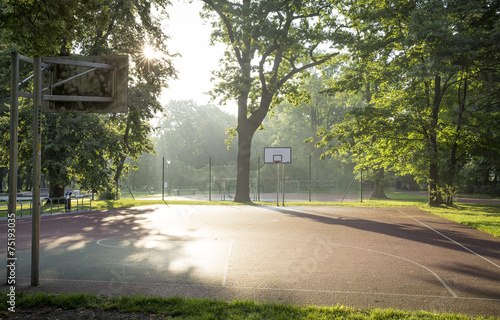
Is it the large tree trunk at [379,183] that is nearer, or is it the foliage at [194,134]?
the large tree trunk at [379,183]

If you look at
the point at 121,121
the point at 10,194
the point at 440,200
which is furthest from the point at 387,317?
the point at 121,121

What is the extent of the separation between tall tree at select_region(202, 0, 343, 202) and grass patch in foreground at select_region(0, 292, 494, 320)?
55.5 ft

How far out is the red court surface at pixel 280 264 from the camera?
511cm

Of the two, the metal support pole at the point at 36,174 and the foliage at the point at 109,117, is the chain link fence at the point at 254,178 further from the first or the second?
the metal support pole at the point at 36,174

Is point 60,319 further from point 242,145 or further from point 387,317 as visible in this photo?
point 242,145

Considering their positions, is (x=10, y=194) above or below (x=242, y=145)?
below

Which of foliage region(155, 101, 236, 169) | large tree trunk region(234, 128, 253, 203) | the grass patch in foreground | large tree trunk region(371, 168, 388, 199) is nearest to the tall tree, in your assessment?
large tree trunk region(234, 128, 253, 203)

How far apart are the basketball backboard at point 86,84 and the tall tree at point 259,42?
14.8m

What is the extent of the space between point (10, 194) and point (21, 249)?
3848 millimetres

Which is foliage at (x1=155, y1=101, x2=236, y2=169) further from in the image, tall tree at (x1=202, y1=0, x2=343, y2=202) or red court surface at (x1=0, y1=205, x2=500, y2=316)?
red court surface at (x1=0, y1=205, x2=500, y2=316)

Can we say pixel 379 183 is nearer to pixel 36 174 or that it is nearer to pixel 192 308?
pixel 192 308

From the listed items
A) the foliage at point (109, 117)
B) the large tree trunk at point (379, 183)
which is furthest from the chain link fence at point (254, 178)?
the foliage at point (109, 117)

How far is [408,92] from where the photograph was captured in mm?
19672

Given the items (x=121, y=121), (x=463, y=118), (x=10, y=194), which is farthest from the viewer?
(x=121, y=121)
